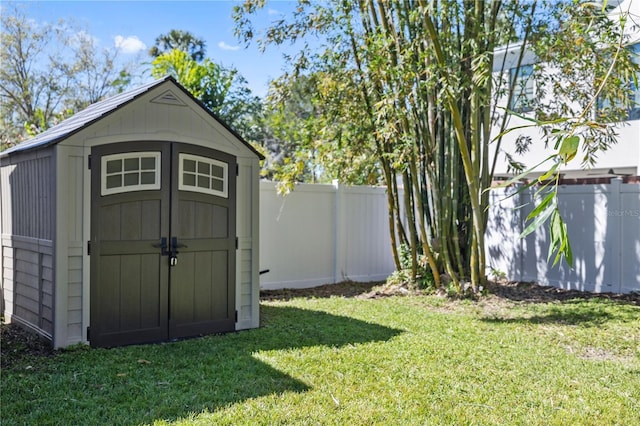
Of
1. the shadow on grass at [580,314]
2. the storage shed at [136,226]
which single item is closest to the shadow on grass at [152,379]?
the storage shed at [136,226]

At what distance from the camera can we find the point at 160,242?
16.7ft

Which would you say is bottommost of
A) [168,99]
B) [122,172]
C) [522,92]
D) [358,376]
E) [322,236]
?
[358,376]

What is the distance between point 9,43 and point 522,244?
1695 centimetres

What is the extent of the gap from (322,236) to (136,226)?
401 cm

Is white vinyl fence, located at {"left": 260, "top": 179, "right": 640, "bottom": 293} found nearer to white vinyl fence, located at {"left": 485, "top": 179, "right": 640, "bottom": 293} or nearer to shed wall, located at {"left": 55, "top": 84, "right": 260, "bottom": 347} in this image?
white vinyl fence, located at {"left": 485, "top": 179, "right": 640, "bottom": 293}

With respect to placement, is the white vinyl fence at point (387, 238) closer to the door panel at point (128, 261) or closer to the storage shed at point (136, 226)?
the storage shed at point (136, 226)

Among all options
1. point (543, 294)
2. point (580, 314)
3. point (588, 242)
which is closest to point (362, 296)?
point (543, 294)

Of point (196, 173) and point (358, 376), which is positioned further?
point (196, 173)

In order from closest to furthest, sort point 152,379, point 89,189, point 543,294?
point 152,379, point 89,189, point 543,294

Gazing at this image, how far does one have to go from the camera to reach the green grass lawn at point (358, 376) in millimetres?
3322

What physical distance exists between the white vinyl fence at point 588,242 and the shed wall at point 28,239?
572cm

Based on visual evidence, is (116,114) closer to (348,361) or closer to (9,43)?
(348,361)

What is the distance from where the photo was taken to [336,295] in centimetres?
789

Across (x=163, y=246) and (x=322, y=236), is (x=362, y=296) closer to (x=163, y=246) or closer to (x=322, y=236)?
(x=322, y=236)
